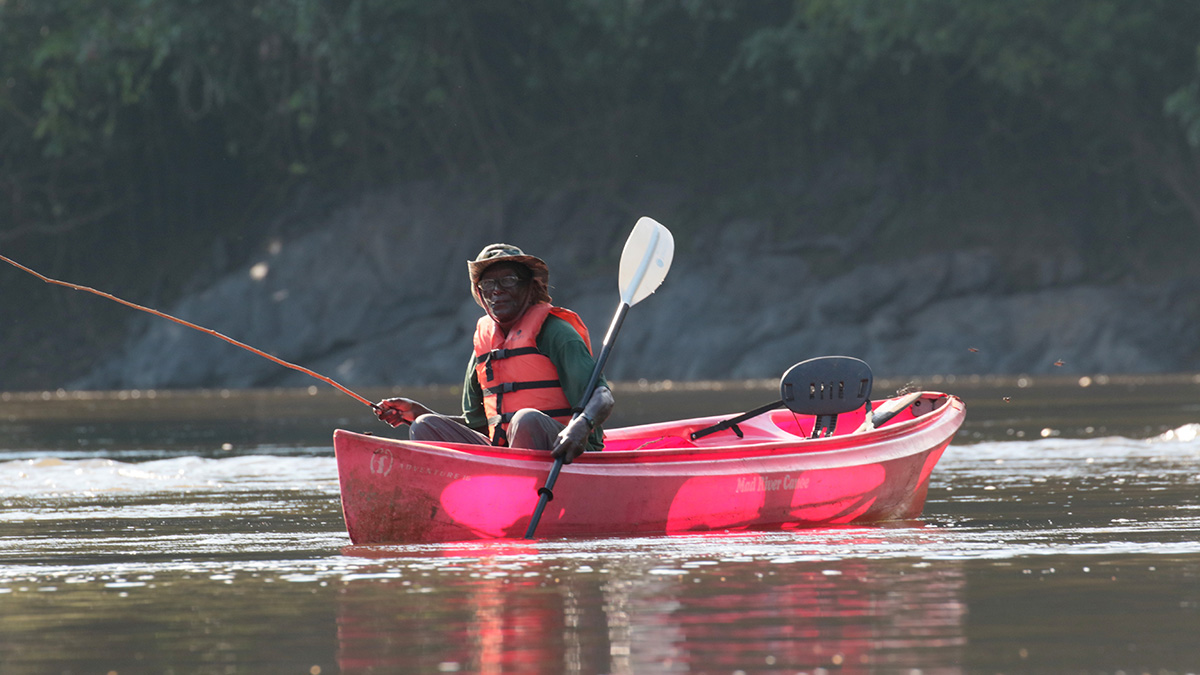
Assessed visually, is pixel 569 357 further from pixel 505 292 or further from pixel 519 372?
pixel 505 292

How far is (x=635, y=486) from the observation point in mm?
7238

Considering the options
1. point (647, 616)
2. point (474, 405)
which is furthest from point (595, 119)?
point (647, 616)

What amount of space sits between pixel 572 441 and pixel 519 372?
1.97 ft

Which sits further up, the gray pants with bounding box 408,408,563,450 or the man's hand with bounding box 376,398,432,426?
the man's hand with bounding box 376,398,432,426

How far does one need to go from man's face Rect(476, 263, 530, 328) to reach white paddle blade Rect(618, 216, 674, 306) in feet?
4.97

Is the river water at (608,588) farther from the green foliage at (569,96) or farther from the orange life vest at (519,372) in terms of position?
the green foliage at (569,96)

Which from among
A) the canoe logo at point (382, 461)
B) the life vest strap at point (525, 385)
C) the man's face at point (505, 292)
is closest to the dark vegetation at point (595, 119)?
the man's face at point (505, 292)

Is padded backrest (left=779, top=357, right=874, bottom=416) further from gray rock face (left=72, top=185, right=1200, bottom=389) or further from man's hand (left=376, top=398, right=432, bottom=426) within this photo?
gray rock face (left=72, top=185, right=1200, bottom=389)

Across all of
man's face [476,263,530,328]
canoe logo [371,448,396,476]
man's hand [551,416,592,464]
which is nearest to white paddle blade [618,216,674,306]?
man's face [476,263,530,328]

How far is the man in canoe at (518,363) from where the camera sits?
733 centimetres

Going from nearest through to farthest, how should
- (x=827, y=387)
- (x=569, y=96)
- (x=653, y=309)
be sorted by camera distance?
1. (x=827, y=387)
2. (x=653, y=309)
3. (x=569, y=96)

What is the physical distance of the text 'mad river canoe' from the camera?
692cm

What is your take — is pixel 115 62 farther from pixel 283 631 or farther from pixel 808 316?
pixel 283 631

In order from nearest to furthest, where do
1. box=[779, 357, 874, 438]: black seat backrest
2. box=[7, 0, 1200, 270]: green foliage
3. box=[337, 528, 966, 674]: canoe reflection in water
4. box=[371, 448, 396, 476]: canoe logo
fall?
box=[337, 528, 966, 674]: canoe reflection in water < box=[371, 448, 396, 476]: canoe logo < box=[779, 357, 874, 438]: black seat backrest < box=[7, 0, 1200, 270]: green foliage
